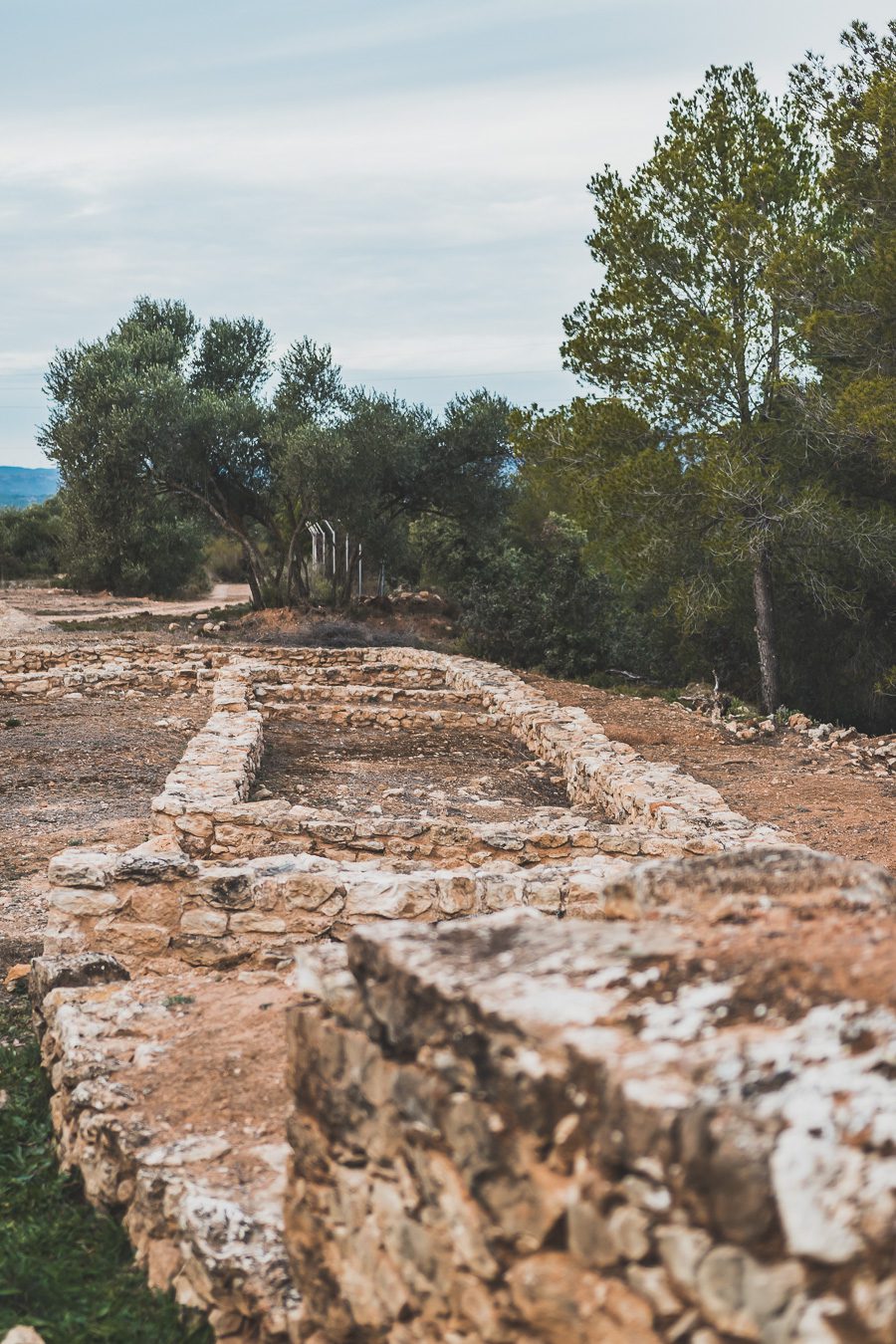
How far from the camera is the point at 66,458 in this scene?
24.0 m

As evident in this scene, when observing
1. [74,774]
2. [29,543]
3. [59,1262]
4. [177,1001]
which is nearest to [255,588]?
[74,774]

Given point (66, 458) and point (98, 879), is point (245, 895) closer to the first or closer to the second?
point (98, 879)

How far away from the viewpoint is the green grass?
10.1ft

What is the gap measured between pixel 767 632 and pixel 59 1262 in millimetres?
15246

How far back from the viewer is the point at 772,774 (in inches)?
471

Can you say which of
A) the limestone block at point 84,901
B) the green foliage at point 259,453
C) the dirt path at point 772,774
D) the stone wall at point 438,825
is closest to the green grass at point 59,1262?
the limestone block at point 84,901

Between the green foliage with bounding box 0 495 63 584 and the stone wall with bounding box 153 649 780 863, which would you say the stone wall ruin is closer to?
the stone wall with bounding box 153 649 780 863

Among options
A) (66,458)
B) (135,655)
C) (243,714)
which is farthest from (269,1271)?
(66,458)

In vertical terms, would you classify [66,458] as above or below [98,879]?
above

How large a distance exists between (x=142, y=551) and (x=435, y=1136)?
3001cm

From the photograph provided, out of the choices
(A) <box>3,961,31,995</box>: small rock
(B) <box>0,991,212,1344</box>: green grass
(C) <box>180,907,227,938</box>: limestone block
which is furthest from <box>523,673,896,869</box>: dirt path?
(B) <box>0,991,212,1344</box>: green grass

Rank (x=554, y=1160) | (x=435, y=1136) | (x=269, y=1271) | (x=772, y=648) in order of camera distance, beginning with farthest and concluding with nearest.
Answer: (x=772, y=648), (x=269, y=1271), (x=435, y=1136), (x=554, y=1160)

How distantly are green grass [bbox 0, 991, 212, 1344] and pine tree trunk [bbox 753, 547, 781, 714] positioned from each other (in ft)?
46.7

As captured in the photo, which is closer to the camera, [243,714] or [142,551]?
[243,714]
